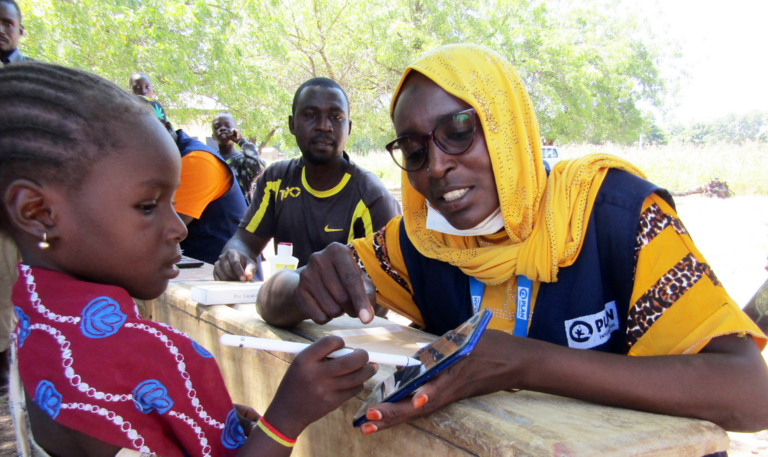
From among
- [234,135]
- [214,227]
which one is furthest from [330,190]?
[234,135]

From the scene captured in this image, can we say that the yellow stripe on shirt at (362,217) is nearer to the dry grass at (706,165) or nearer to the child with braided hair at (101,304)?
the child with braided hair at (101,304)

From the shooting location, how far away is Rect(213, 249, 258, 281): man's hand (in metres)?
2.55

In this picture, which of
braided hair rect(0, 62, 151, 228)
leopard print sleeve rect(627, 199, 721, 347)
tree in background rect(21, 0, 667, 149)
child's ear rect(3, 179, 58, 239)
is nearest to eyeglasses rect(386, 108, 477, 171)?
leopard print sleeve rect(627, 199, 721, 347)

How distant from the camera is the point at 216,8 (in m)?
10.4

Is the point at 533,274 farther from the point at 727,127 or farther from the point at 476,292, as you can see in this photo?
the point at 727,127

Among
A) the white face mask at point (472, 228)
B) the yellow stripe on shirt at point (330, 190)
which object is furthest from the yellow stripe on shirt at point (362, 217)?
the white face mask at point (472, 228)

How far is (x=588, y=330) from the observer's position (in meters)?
1.38

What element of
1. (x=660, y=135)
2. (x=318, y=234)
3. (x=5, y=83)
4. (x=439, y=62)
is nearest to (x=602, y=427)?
(x=439, y=62)

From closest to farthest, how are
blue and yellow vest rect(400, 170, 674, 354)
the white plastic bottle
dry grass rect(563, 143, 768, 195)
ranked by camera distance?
blue and yellow vest rect(400, 170, 674, 354) → the white plastic bottle → dry grass rect(563, 143, 768, 195)

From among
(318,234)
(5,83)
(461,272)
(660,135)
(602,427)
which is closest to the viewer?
(602,427)

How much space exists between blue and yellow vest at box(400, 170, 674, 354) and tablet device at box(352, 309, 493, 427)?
0.46 m

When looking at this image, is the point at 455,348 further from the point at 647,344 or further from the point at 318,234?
the point at 318,234

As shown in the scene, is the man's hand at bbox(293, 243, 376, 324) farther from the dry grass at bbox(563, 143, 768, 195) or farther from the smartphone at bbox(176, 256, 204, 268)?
the dry grass at bbox(563, 143, 768, 195)

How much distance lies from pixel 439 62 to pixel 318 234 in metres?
1.80
